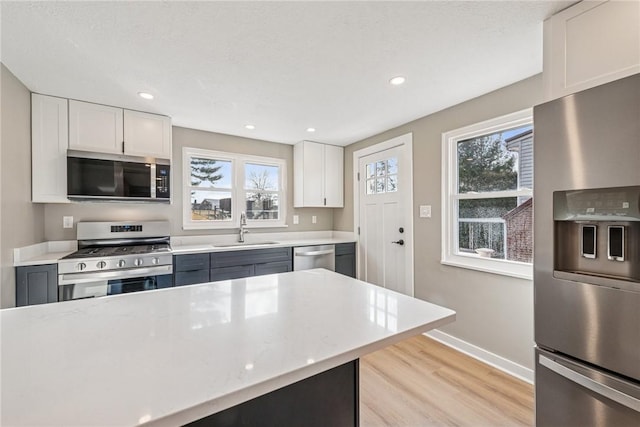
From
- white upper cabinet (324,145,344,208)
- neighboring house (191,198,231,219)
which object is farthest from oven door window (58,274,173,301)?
white upper cabinet (324,145,344,208)

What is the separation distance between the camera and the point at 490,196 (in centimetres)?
236

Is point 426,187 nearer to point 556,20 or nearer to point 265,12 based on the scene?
point 556,20

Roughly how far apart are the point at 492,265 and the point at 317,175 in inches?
95.7

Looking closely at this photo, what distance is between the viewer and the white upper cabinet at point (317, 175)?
3.91 m

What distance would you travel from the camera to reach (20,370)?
2.05 feet

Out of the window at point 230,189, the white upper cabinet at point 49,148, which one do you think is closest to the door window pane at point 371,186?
the window at point 230,189

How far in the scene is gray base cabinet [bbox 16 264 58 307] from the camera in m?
2.08

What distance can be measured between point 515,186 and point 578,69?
1037mm

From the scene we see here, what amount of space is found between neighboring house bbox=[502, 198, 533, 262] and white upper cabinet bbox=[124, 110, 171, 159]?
3.30 m

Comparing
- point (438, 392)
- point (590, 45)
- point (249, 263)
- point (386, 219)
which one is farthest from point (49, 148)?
point (590, 45)

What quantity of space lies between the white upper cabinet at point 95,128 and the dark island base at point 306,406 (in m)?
2.80

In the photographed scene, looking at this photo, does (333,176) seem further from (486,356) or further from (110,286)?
(110,286)

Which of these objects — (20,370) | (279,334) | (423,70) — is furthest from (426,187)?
(20,370)

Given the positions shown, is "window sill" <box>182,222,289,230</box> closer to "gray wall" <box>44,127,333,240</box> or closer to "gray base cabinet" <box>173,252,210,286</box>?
"gray wall" <box>44,127,333,240</box>
